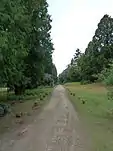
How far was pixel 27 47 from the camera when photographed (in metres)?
32.2

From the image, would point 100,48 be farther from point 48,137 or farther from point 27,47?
point 48,137

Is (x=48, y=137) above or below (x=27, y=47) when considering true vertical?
below

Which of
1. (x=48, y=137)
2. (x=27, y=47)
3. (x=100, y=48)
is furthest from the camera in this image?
(x=100, y=48)

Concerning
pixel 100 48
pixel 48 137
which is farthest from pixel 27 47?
pixel 100 48

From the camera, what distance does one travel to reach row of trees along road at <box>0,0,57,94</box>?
20.7m

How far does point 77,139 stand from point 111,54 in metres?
61.5

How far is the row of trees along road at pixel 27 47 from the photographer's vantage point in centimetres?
2070

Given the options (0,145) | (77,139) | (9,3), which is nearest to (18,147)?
(0,145)

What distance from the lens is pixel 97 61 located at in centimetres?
7381

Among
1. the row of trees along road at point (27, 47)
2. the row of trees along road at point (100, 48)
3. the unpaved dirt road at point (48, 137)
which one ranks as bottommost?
the unpaved dirt road at point (48, 137)

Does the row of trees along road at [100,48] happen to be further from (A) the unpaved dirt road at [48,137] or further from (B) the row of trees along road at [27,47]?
(A) the unpaved dirt road at [48,137]

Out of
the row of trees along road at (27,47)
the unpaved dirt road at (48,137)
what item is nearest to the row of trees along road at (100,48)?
the row of trees along road at (27,47)

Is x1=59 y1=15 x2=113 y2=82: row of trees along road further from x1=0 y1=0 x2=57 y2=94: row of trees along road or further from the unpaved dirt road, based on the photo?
the unpaved dirt road

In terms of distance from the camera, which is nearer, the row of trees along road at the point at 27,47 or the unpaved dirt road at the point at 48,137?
the unpaved dirt road at the point at 48,137
